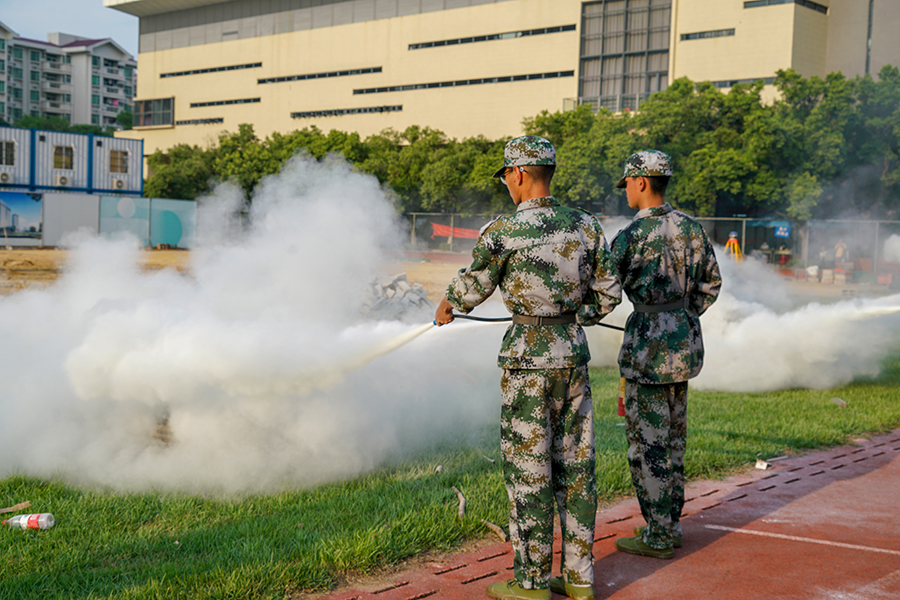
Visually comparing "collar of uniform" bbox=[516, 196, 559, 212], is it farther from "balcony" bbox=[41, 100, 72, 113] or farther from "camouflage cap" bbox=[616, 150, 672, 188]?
"balcony" bbox=[41, 100, 72, 113]

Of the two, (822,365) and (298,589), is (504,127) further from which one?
(298,589)

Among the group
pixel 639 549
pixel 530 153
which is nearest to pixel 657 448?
pixel 639 549

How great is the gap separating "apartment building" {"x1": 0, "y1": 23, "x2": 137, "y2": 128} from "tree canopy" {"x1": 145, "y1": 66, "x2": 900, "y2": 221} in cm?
7432

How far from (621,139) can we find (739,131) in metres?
5.60

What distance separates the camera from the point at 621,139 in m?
38.8

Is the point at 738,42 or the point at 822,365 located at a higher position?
the point at 738,42

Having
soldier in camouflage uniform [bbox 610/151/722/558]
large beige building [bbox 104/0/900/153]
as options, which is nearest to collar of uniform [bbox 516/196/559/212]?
soldier in camouflage uniform [bbox 610/151/722/558]

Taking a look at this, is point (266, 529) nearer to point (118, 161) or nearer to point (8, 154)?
point (8, 154)

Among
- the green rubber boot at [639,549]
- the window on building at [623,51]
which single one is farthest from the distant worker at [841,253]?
the green rubber boot at [639,549]

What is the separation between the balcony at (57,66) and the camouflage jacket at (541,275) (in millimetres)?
121288

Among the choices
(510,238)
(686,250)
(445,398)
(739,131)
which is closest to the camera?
(510,238)

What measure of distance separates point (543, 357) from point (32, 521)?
3.31 m

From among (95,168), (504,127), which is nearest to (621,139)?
(504,127)

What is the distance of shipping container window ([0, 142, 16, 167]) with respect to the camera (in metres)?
37.2
